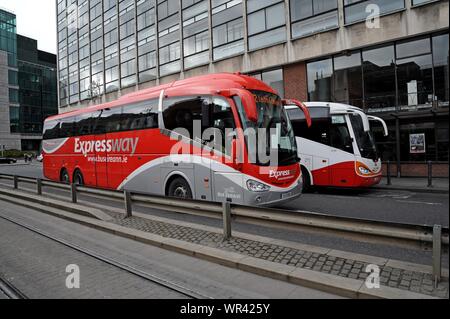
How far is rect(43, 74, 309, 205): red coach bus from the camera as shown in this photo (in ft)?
24.5

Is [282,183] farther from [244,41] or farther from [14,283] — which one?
[244,41]

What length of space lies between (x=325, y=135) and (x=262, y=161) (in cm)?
572

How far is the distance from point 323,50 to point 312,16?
217 cm

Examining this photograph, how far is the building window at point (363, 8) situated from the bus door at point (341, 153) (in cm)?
836

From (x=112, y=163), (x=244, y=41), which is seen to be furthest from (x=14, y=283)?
(x=244, y=41)

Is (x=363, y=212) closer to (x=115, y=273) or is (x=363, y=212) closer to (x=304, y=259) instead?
(x=304, y=259)

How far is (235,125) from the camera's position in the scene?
7.54 m

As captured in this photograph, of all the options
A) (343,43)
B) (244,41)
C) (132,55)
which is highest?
(132,55)

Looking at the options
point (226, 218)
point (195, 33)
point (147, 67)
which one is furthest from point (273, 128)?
point (147, 67)

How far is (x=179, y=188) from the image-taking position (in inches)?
354

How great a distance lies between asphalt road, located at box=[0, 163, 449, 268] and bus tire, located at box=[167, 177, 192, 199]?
55cm

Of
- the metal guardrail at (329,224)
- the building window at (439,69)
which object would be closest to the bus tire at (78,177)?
the metal guardrail at (329,224)

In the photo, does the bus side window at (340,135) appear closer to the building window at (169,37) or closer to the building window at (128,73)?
the building window at (169,37)

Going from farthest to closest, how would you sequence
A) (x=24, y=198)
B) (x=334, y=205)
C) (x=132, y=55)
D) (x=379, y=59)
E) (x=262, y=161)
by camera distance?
(x=132, y=55) → (x=379, y=59) → (x=24, y=198) → (x=334, y=205) → (x=262, y=161)
